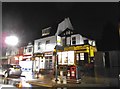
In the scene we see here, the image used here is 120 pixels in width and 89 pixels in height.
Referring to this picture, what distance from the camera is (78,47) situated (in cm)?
227

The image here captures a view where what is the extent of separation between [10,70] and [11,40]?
461mm

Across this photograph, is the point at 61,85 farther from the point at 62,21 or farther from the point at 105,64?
the point at 62,21

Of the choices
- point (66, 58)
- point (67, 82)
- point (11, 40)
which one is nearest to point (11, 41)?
point (11, 40)

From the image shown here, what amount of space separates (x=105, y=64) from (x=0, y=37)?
5.35 ft

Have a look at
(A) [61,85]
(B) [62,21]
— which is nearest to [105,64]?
(A) [61,85]

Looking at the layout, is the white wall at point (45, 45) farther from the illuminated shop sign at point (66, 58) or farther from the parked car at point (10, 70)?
the parked car at point (10, 70)

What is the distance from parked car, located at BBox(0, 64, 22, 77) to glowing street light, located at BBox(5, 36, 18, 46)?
335mm

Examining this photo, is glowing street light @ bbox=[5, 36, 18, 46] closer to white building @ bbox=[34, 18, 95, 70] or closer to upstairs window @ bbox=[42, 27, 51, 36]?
white building @ bbox=[34, 18, 95, 70]

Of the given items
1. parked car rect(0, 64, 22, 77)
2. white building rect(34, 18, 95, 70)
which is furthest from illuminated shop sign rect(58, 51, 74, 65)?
parked car rect(0, 64, 22, 77)

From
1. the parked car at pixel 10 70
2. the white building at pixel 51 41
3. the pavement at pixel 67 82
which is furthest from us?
the parked car at pixel 10 70

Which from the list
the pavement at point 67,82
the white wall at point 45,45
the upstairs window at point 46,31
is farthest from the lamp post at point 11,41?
the pavement at point 67,82

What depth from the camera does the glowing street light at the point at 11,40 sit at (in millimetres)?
2501

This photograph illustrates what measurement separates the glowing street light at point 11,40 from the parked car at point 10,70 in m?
0.34

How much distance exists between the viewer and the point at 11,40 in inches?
99.0
